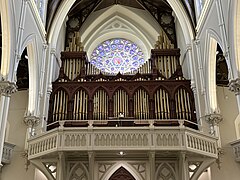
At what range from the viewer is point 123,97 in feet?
60.5

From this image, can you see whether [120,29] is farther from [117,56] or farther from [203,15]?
[203,15]

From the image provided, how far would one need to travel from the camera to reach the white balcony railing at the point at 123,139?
14039 mm

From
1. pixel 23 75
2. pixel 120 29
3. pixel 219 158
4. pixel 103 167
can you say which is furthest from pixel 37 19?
pixel 219 158

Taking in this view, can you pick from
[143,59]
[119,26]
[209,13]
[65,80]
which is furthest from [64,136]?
[119,26]

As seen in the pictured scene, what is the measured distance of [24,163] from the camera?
16422 mm

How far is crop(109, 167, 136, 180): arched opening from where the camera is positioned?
1577 centimetres

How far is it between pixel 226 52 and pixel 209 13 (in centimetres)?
313

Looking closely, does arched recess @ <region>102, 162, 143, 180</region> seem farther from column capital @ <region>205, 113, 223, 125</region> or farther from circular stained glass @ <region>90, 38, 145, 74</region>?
circular stained glass @ <region>90, 38, 145, 74</region>

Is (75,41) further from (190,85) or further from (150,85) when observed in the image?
(190,85)

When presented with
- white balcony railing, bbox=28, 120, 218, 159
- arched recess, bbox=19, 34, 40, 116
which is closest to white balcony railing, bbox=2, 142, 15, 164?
arched recess, bbox=19, 34, 40, 116

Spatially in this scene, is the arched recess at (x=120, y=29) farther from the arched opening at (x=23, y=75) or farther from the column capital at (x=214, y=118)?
the column capital at (x=214, y=118)

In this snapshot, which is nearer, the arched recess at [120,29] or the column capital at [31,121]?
the column capital at [31,121]

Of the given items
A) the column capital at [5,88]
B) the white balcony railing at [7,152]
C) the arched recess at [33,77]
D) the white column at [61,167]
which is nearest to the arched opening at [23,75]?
the arched recess at [33,77]

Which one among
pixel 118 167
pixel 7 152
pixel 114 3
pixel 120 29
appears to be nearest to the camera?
pixel 118 167
